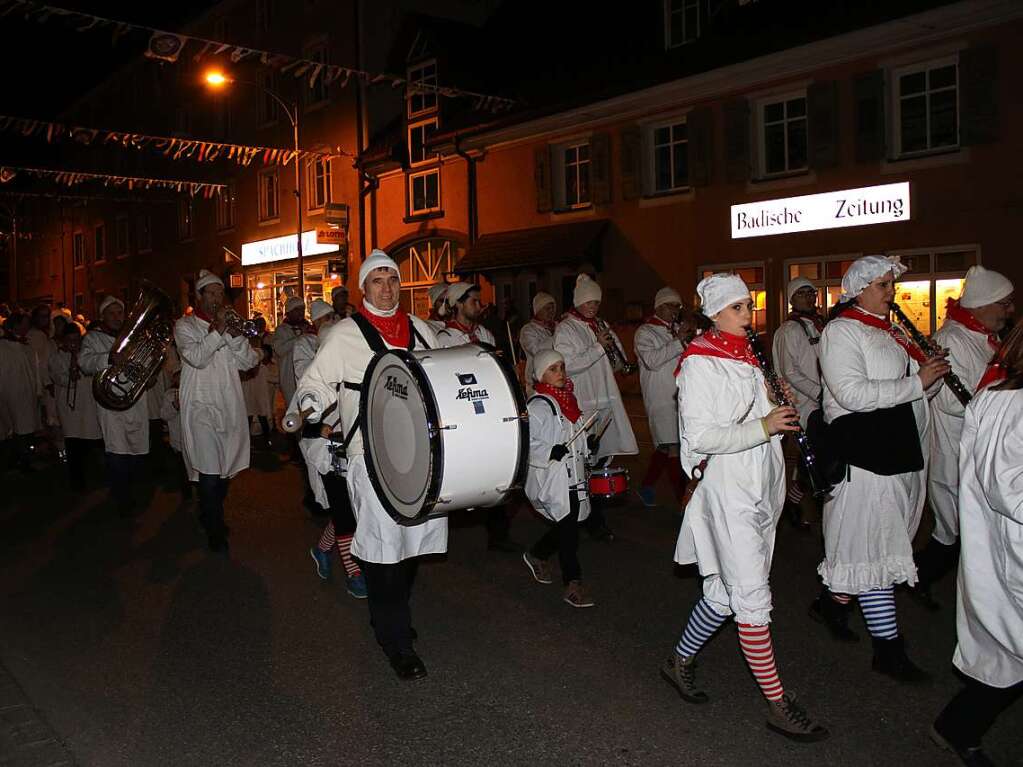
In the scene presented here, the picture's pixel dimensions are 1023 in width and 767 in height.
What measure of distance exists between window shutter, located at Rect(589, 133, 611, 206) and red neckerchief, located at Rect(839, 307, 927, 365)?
16.0m

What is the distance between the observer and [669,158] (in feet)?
64.7

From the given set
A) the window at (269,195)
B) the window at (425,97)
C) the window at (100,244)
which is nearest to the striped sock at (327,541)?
the window at (425,97)

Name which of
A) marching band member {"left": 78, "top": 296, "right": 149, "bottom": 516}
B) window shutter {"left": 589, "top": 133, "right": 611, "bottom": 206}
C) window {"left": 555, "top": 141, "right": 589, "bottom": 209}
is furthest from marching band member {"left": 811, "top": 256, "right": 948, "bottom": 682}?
window {"left": 555, "top": 141, "right": 589, "bottom": 209}

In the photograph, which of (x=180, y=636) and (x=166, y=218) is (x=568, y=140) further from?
(x=166, y=218)

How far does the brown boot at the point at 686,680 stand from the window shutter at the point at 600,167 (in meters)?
17.0

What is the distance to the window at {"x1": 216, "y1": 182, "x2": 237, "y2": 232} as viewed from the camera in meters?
34.9

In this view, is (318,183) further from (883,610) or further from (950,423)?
(883,610)

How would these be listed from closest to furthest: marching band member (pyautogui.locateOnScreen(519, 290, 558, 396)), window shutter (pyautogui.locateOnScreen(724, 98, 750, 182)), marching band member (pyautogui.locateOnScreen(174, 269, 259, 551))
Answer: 1. marching band member (pyautogui.locateOnScreen(174, 269, 259, 551))
2. marching band member (pyautogui.locateOnScreen(519, 290, 558, 396))
3. window shutter (pyautogui.locateOnScreen(724, 98, 750, 182))

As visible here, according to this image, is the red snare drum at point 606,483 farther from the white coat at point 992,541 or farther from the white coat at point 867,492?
the white coat at point 992,541

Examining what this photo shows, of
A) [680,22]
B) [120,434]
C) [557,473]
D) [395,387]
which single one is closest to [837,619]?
[557,473]

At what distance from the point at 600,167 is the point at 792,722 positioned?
17716 millimetres

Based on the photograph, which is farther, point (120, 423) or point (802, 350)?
point (120, 423)

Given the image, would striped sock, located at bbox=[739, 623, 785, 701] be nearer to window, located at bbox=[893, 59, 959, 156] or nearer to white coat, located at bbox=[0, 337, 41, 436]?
white coat, located at bbox=[0, 337, 41, 436]

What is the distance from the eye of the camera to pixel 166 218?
4016 cm
